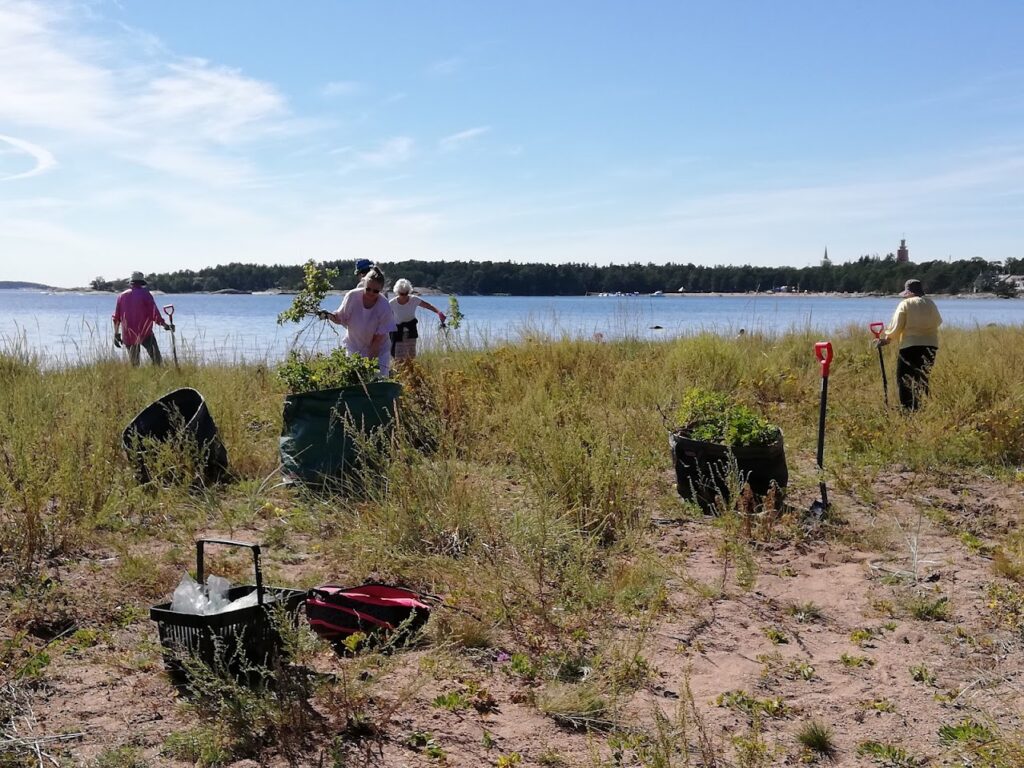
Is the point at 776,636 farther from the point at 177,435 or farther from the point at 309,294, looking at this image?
the point at 309,294

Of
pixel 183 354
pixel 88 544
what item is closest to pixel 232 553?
pixel 88 544

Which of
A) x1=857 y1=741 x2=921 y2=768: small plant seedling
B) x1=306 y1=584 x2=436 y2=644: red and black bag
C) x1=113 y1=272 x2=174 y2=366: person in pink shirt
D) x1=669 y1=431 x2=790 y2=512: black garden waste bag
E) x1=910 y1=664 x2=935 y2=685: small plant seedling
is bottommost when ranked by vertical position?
x1=857 y1=741 x2=921 y2=768: small plant seedling

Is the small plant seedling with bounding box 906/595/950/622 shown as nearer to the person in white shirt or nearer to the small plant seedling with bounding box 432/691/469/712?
the small plant seedling with bounding box 432/691/469/712

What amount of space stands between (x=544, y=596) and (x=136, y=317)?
8845 mm

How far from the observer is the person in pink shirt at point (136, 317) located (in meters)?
10.6

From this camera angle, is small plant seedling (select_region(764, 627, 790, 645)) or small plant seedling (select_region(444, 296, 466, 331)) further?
small plant seedling (select_region(444, 296, 466, 331))

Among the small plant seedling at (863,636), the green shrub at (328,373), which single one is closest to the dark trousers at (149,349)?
the green shrub at (328,373)

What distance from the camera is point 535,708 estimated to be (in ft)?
9.49

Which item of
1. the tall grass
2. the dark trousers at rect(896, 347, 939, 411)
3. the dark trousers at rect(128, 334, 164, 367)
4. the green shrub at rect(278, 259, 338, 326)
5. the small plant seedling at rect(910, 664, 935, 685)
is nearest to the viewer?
the small plant seedling at rect(910, 664, 935, 685)

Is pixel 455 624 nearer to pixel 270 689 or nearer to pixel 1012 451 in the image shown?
pixel 270 689

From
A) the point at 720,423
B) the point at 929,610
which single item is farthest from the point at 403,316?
the point at 929,610

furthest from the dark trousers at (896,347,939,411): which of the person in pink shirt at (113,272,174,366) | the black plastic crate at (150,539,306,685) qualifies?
the person in pink shirt at (113,272,174,366)

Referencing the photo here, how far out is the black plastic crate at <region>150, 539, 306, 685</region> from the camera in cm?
282

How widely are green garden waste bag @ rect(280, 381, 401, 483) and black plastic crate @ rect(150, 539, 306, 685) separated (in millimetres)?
2473
